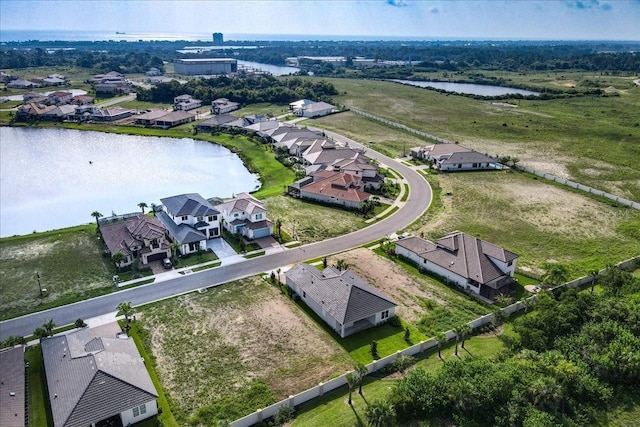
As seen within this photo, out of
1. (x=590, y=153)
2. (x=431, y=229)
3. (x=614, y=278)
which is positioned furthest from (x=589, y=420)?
(x=590, y=153)

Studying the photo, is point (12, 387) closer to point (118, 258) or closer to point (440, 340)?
point (118, 258)

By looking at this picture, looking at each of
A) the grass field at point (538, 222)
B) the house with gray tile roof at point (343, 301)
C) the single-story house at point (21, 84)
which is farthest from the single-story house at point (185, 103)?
the house with gray tile roof at point (343, 301)

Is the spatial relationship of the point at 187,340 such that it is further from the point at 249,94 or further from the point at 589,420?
the point at 249,94

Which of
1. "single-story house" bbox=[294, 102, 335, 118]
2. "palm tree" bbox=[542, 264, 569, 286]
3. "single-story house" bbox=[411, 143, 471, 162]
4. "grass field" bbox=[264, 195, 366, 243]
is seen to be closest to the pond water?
"single-story house" bbox=[294, 102, 335, 118]

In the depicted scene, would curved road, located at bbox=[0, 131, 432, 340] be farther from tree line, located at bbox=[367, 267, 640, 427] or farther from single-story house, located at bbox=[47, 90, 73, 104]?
single-story house, located at bbox=[47, 90, 73, 104]

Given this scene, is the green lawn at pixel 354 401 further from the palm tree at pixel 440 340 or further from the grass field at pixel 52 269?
the grass field at pixel 52 269
